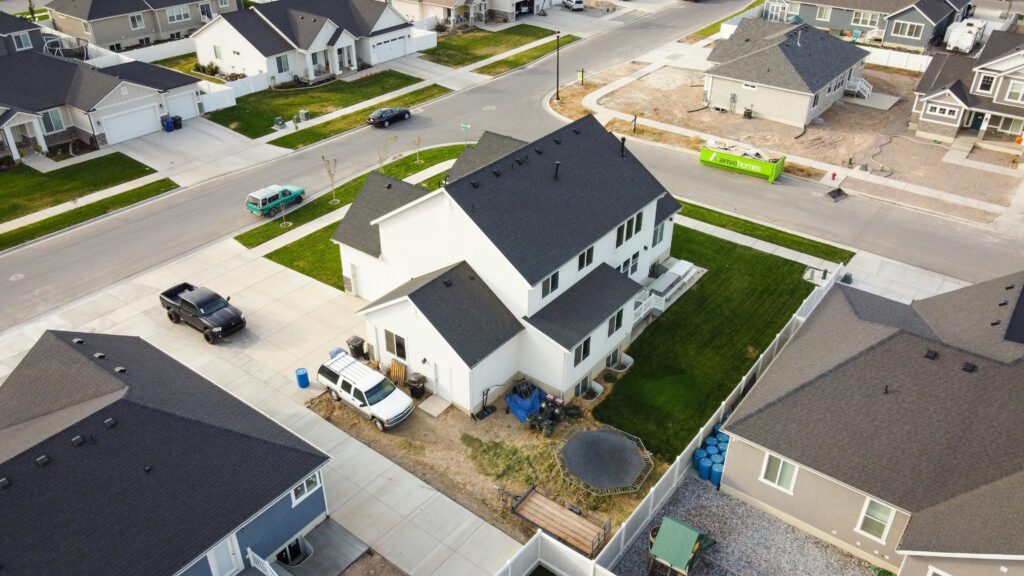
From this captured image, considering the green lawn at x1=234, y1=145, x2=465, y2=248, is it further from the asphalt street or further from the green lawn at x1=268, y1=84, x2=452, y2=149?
the green lawn at x1=268, y1=84, x2=452, y2=149

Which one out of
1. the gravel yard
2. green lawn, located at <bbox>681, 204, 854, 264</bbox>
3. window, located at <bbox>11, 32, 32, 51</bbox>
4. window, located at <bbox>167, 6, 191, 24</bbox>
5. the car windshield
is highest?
window, located at <bbox>167, 6, 191, 24</bbox>

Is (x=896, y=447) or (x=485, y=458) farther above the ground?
(x=896, y=447)

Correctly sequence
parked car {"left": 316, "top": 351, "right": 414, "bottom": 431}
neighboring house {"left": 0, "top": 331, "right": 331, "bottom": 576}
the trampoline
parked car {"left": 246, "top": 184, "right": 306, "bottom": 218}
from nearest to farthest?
neighboring house {"left": 0, "top": 331, "right": 331, "bottom": 576}, the trampoline, parked car {"left": 316, "top": 351, "right": 414, "bottom": 431}, parked car {"left": 246, "top": 184, "right": 306, "bottom": 218}

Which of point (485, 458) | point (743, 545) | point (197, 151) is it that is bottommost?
point (743, 545)

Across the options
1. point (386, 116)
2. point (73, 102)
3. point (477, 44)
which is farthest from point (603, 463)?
point (477, 44)

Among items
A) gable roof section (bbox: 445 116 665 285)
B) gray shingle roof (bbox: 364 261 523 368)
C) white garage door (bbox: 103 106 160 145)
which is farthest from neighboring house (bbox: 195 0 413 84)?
gray shingle roof (bbox: 364 261 523 368)

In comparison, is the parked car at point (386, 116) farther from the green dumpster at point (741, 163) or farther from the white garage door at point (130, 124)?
the green dumpster at point (741, 163)

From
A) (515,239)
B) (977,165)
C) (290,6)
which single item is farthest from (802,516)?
(290,6)

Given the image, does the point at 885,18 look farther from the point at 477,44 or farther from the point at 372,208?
the point at 372,208
